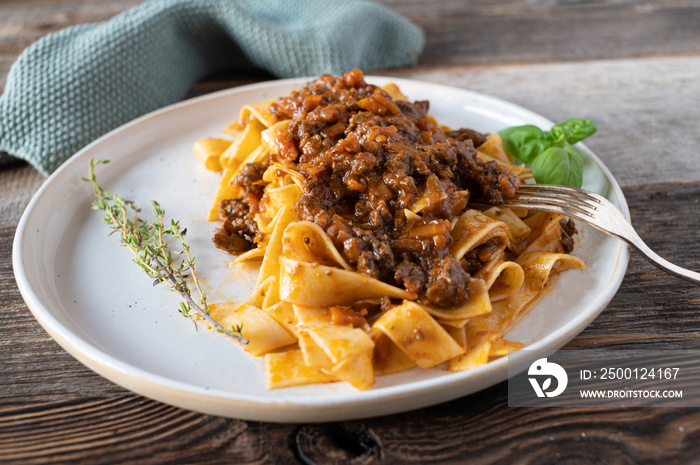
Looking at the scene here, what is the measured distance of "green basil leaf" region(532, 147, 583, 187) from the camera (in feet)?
14.2

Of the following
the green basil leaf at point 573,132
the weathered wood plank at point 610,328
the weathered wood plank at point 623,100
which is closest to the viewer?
the weathered wood plank at point 610,328

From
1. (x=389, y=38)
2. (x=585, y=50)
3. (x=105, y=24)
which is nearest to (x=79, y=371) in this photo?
(x=105, y=24)

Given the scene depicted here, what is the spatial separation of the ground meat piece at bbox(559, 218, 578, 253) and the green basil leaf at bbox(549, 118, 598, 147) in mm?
773

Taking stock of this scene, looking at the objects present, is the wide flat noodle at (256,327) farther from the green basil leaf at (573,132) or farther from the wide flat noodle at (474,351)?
A: the green basil leaf at (573,132)

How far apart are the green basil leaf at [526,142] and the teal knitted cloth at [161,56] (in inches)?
95.2

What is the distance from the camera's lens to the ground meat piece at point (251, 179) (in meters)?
4.54

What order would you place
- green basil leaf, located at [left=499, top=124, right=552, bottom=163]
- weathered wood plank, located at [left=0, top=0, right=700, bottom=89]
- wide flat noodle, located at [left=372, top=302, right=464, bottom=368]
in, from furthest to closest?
weathered wood plank, located at [left=0, top=0, right=700, bottom=89] → green basil leaf, located at [left=499, top=124, right=552, bottom=163] → wide flat noodle, located at [left=372, top=302, right=464, bottom=368]

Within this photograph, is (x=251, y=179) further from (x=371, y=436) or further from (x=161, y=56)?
(x=161, y=56)

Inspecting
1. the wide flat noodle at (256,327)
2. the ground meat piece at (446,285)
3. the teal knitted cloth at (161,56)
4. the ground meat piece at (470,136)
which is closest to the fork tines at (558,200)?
the ground meat piece at (470,136)

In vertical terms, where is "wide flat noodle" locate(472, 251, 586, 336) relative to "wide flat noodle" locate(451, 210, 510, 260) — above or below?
below

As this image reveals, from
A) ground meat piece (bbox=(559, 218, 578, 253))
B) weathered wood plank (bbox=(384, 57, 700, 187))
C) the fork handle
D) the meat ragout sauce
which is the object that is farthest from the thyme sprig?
weathered wood plank (bbox=(384, 57, 700, 187))

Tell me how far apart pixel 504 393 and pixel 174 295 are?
2.12m

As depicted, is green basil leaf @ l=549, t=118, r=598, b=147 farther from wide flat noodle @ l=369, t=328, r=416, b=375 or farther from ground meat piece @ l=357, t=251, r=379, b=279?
wide flat noodle @ l=369, t=328, r=416, b=375

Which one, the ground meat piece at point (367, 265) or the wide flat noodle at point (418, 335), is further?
the ground meat piece at point (367, 265)
